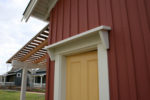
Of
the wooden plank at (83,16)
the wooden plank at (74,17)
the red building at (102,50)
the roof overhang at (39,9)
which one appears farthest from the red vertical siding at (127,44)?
the roof overhang at (39,9)

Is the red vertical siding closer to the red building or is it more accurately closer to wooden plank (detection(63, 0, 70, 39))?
the red building

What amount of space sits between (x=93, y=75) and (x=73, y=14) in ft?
3.74

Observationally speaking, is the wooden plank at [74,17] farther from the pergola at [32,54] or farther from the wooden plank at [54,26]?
the pergola at [32,54]

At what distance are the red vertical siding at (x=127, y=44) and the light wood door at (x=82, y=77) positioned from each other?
393mm

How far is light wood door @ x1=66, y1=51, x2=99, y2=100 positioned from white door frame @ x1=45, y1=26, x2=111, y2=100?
107 mm

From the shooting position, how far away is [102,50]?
166cm

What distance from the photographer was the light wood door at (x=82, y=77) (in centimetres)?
186

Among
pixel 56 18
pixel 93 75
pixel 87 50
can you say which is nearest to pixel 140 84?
pixel 93 75

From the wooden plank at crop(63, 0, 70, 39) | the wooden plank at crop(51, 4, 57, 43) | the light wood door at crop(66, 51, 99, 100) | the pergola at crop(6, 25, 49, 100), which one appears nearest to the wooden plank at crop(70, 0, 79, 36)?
the wooden plank at crop(63, 0, 70, 39)

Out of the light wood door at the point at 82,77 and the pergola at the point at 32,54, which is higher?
the pergola at the point at 32,54

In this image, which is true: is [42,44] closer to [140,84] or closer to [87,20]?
[87,20]

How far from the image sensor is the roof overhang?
2.89 meters

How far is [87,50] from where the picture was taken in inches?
78.7

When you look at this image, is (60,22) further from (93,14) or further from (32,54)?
(32,54)
